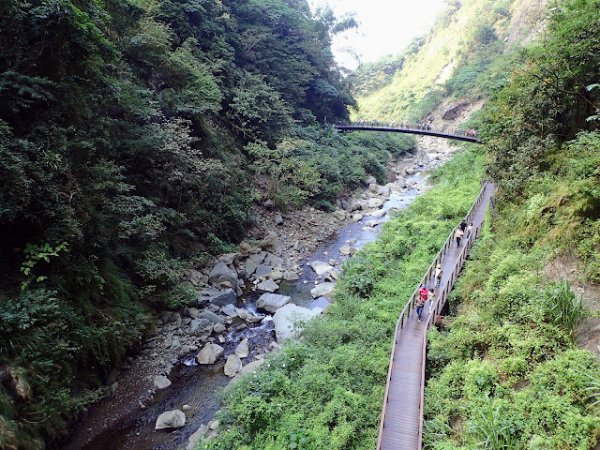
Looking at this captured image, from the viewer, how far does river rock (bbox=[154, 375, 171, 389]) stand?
12297mm

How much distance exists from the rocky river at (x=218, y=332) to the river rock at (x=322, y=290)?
52mm

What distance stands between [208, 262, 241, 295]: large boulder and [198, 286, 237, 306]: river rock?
572mm

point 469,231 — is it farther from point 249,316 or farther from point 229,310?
point 229,310

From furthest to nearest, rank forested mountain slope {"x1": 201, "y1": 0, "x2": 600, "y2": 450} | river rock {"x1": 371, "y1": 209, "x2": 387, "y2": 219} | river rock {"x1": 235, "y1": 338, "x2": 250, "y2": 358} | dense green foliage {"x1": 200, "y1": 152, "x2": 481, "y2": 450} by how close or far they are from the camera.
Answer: river rock {"x1": 371, "y1": 209, "x2": 387, "y2": 219}
river rock {"x1": 235, "y1": 338, "x2": 250, "y2": 358}
dense green foliage {"x1": 200, "y1": 152, "x2": 481, "y2": 450}
forested mountain slope {"x1": 201, "y1": 0, "x2": 600, "y2": 450}

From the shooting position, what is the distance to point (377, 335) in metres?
12.3

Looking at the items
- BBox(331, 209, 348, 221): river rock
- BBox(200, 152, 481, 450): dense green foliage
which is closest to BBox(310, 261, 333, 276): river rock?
BBox(200, 152, 481, 450): dense green foliage

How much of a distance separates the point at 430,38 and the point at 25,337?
329 feet

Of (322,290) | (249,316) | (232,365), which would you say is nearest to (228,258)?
(249,316)

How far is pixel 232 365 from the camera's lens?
13391 millimetres

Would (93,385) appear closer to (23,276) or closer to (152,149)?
(23,276)

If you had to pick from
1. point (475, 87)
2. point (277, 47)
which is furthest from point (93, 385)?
point (475, 87)

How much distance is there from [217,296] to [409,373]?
979 centimetres

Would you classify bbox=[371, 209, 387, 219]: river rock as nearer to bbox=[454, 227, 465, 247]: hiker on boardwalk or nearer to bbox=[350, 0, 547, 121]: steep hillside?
bbox=[454, 227, 465, 247]: hiker on boardwalk

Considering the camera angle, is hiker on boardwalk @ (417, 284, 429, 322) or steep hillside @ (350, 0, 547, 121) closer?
hiker on boardwalk @ (417, 284, 429, 322)
